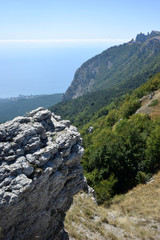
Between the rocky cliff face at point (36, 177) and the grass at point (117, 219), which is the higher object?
the rocky cliff face at point (36, 177)

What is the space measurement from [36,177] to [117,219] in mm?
11376

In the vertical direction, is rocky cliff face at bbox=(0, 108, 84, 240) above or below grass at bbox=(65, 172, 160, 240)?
above

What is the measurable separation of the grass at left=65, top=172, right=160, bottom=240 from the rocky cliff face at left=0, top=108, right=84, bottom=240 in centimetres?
178

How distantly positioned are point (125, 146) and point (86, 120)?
120 meters

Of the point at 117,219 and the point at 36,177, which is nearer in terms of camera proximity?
the point at 36,177

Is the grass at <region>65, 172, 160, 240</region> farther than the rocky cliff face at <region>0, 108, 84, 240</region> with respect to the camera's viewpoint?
Yes

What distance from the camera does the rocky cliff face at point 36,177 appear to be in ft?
36.1

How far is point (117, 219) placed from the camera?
17.8 meters

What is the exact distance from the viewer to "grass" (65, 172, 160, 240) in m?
15.0

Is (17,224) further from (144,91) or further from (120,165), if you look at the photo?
(144,91)

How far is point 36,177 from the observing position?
1199 centimetres

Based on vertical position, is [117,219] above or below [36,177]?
below

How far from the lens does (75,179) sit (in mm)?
16016

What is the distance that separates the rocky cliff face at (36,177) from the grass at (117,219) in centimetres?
178
